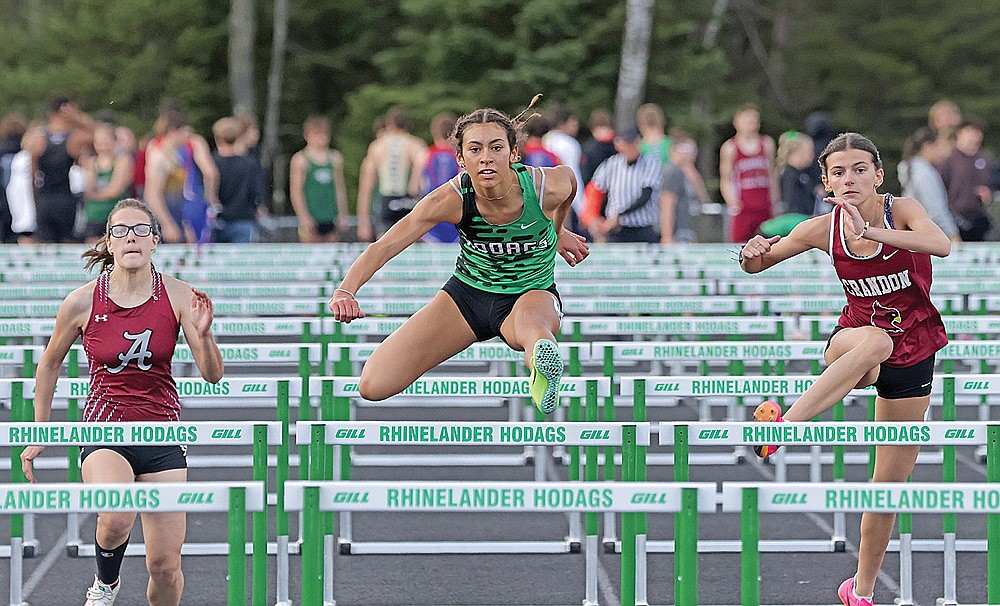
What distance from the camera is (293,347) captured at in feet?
24.0

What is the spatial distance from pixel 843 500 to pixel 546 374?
209 centimetres

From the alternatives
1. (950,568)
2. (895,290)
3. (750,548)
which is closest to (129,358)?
(750,548)

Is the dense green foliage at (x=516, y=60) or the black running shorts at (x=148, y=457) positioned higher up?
the dense green foliage at (x=516, y=60)

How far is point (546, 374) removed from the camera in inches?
236

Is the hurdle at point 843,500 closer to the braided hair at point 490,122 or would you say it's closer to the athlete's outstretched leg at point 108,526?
the athlete's outstretched leg at point 108,526

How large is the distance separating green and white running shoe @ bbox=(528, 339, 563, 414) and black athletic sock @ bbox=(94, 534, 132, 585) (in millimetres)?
1607

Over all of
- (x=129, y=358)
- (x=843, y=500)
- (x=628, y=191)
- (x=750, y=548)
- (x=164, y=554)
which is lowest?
(x=164, y=554)

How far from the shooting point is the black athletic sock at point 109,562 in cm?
540

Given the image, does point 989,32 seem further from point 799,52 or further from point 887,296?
point 887,296

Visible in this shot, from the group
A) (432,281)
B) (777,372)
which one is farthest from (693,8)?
(777,372)

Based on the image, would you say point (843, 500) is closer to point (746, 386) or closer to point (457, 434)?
point (457, 434)

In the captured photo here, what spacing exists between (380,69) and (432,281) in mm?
25312

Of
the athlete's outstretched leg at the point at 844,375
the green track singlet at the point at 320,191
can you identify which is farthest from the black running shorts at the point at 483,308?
the green track singlet at the point at 320,191

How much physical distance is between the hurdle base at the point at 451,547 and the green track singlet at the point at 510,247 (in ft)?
3.71
